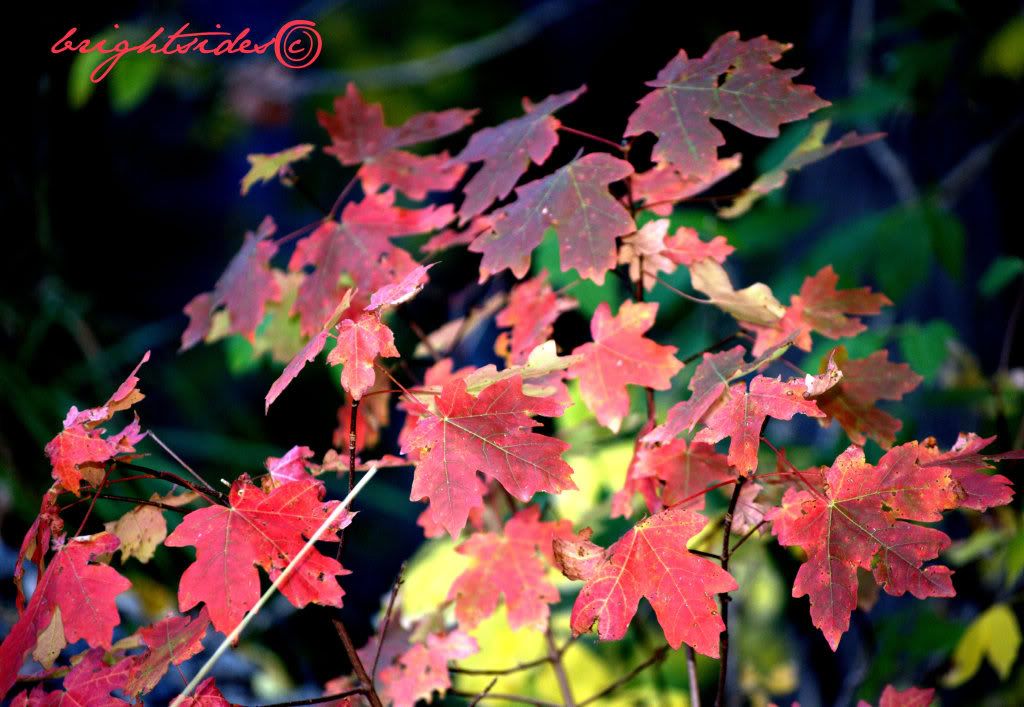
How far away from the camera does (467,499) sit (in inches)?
28.4

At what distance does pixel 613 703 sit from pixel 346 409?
1185mm

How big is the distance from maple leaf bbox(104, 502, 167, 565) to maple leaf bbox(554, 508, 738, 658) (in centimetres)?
44

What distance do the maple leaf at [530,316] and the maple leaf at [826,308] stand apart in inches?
9.9

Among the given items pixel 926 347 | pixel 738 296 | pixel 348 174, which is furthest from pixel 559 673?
pixel 348 174

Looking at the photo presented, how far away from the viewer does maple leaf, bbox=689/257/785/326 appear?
0.87m

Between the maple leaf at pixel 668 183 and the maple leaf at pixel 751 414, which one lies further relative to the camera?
the maple leaf at pixel 668 183

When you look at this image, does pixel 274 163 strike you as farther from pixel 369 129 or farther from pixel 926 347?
pixel 926 347

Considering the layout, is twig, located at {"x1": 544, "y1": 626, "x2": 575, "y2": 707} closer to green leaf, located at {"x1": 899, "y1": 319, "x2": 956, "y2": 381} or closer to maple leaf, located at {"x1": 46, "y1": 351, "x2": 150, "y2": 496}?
maple leaf, located at {"x1": 46, "y1": 351, "x2": 150, "y2": 496}

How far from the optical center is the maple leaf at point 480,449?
717 millimetres

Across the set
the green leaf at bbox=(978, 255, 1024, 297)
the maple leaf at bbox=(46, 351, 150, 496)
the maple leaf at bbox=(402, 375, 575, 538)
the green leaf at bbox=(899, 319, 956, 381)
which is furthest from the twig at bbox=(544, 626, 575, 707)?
the green leaf at bbox=(978, 255, 1024, 297)

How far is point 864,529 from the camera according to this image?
0.68 metres

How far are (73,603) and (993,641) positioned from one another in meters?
1.41

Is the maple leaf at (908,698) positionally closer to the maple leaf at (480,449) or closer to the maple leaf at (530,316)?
the maple leaf at (480,449)


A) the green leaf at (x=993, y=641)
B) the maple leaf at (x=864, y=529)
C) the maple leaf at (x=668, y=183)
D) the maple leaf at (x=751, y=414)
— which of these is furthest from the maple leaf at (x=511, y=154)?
the green leaf at (x=993, y=641)
